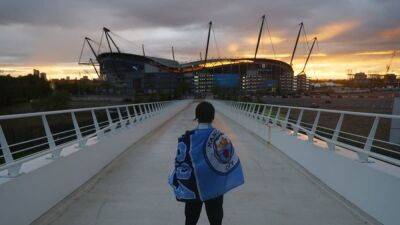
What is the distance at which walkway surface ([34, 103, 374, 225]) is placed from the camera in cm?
626

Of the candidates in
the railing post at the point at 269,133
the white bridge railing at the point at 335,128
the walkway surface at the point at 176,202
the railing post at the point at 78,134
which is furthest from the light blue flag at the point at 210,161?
the railing post at the point at 269,133

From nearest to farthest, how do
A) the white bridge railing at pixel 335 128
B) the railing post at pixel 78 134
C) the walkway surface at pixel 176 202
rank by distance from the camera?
the walkway surface at pixel 176 202
the white bridge railing at pixel 335 128
the railing post at pixel 78 134

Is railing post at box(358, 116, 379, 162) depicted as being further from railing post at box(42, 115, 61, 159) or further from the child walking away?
railing post at box(42, 115, 61, 159)

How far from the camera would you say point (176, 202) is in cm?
719

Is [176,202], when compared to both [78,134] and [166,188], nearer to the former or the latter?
[166,188]

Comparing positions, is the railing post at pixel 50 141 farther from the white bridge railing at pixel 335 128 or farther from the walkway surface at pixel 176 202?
the white bridge railing at pixel 335 128

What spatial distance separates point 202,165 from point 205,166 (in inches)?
1.1

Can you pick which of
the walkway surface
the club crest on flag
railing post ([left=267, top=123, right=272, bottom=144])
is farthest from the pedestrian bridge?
railing post ([left=267, top=123, right=272, bottom=144])

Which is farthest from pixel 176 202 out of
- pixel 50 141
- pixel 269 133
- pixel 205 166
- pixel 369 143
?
pixel 269 133

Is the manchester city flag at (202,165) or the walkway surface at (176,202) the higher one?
the manchester city flag at (202,165)

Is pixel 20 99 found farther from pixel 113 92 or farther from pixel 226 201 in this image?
pixel 226 201

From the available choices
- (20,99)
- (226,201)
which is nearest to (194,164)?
(226,201)

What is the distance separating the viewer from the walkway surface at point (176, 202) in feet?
20.5

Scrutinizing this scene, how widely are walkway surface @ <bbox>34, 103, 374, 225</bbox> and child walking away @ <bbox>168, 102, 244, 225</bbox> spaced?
199cm
